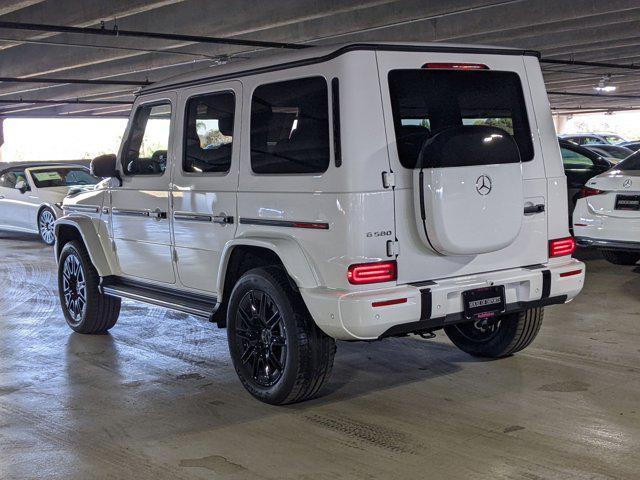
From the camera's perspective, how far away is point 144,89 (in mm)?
6957

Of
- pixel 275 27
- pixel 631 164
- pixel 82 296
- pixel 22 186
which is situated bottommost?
pixel 82 296

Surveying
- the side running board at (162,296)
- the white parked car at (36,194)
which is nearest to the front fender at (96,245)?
the side running board at (162,296)

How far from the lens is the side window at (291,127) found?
5.14 m

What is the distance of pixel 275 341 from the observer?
5457mm

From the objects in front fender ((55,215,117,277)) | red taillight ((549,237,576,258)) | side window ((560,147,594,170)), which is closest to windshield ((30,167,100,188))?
side window ((560,147,594,170))

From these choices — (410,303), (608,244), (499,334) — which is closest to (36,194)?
(608,244)

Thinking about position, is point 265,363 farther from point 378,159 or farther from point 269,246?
point 378,159

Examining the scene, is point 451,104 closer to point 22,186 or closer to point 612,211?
point 612,211

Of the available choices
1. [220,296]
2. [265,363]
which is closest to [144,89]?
[220,296]

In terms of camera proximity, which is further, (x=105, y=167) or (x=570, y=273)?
(x=105, y=167)

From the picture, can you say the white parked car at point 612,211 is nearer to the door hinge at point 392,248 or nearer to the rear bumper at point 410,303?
the rear bumper at point 410,303

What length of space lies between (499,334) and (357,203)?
2.13 m

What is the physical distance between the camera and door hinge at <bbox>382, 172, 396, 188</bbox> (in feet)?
16.3

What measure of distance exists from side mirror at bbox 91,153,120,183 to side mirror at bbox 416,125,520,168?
10.1ft
